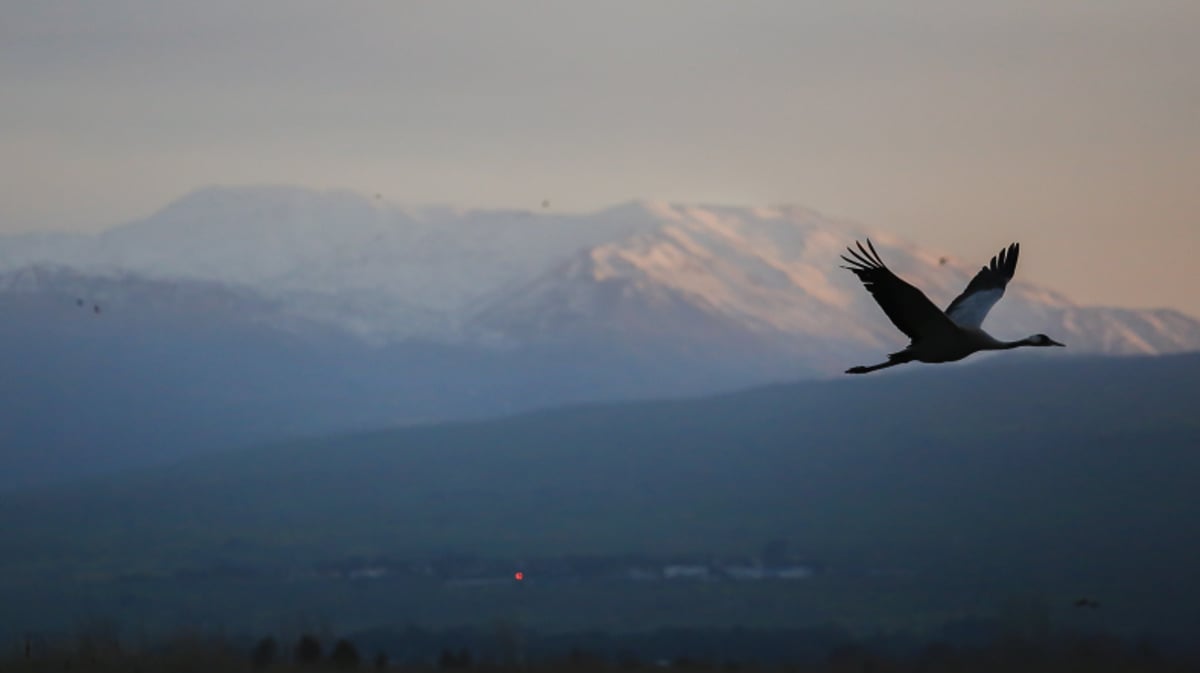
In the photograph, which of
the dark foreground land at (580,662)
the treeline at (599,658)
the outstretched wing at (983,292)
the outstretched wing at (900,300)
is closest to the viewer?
the outstretched wing at (900,300)

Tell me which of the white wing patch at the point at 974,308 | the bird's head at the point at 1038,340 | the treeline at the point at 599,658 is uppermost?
the white wing patch at the point at 974,308

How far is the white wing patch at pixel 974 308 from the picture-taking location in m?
30.9

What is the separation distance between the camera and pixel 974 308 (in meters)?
31.7

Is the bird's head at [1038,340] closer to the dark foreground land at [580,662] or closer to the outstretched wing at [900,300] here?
the outstretched wing at [900,300]

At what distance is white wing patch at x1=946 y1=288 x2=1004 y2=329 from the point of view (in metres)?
30.9

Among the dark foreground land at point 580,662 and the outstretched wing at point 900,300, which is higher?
the outstretched wing at point 900,300

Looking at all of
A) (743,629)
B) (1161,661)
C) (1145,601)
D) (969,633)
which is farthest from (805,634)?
(1161,661)

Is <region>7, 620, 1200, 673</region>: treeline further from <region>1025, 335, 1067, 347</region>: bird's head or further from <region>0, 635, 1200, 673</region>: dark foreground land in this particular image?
<region>1025, 335, 1067, 347</region>: bird's head

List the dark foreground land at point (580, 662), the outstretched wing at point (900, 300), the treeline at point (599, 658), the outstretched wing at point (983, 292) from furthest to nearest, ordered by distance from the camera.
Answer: the treeline at point (599, 658)
the dark foreground land at point (580, 662)
the outstretched wing at point (983, 292)
the outstretched wing at point (900, 300)

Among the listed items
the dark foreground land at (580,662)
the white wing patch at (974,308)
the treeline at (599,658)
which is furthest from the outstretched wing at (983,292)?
the dark foreground land at (580,662)

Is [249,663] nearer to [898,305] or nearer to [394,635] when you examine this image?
[394,635]

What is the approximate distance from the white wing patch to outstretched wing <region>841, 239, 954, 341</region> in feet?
6.31

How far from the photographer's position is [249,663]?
11488 cm

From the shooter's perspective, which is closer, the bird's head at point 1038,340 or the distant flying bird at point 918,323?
the distant flying bird at point 918,323
